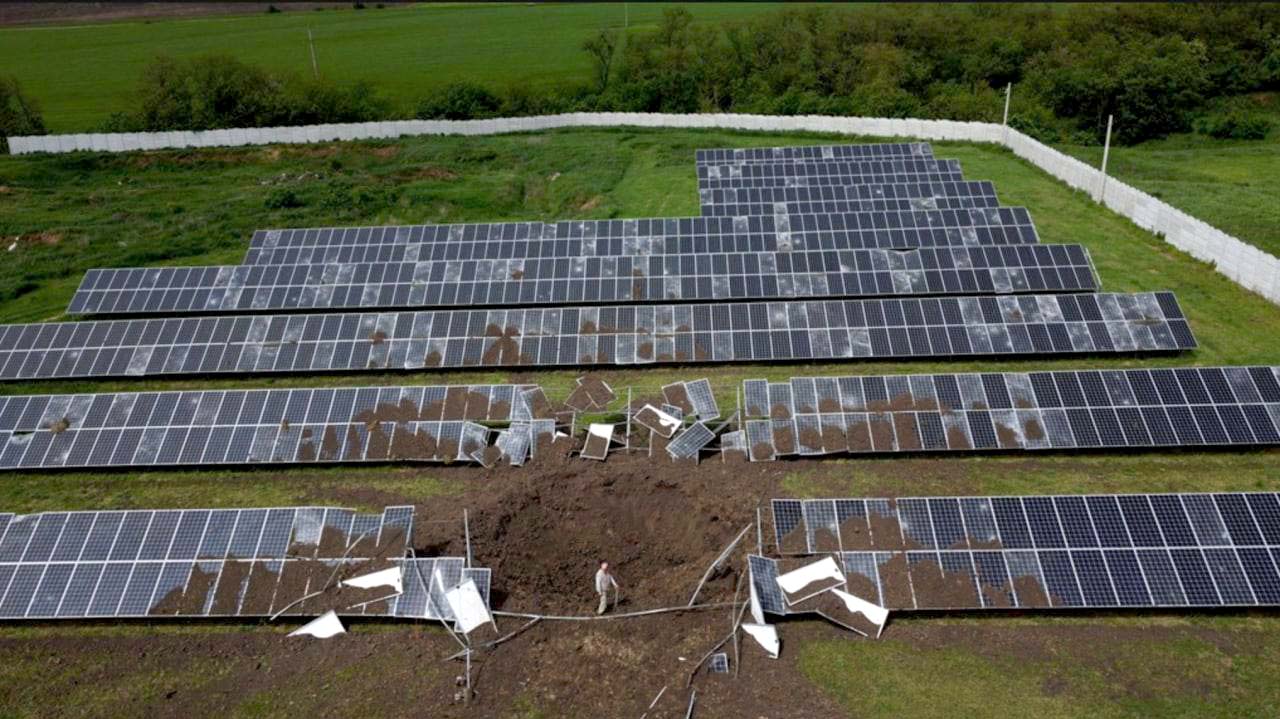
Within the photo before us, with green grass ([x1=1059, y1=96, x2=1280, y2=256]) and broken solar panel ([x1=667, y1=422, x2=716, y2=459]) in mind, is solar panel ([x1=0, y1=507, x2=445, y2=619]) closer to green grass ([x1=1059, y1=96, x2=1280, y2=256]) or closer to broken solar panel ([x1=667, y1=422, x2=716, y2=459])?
broken solar panel ([x1=667, y1=422, x2=716, y2=459])

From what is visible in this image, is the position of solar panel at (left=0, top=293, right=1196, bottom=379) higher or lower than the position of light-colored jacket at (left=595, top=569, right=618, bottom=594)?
lower

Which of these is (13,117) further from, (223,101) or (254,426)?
(254,426)

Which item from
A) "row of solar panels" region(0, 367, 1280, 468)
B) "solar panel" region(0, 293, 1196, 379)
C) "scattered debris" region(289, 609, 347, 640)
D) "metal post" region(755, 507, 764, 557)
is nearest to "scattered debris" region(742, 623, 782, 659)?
"metal post" region(755, 507, 764, 557)

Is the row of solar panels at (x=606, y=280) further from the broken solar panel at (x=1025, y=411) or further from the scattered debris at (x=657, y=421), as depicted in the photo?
the broken solar panel at (x=1025, y=411)

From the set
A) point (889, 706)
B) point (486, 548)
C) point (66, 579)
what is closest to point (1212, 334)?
point (889, 706)

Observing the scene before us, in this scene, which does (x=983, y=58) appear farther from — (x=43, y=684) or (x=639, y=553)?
(x=43, y=684)

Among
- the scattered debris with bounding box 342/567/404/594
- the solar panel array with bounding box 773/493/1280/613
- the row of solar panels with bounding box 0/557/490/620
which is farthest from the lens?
the scattered debris with bounding box 342/567/404/594
